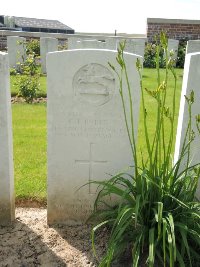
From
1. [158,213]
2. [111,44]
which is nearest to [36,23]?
[111,44]

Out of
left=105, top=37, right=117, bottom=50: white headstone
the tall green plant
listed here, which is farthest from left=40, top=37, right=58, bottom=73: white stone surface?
the tall green plant

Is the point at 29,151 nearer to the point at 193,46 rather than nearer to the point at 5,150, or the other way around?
the point at 5,150

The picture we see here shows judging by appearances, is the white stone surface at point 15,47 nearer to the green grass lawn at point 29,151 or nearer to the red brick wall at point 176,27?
the green grass lawn at point 29,151

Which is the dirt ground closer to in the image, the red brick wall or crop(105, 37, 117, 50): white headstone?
crop(105, 37, 117, 50): white headstone

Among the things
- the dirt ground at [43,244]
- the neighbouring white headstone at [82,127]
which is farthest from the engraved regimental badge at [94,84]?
the dirt ground at [43,244]

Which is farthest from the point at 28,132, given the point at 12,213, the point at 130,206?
the point at 130,206

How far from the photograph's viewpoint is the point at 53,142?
2824 millimetres

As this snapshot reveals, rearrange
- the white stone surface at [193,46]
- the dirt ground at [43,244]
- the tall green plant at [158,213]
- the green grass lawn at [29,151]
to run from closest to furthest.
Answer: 1. the tall green plant at [158,213]
2. the dirt ground at [43,244]
3. the green grass lawn at [29,151]
4. the white stone surface at [193,46]

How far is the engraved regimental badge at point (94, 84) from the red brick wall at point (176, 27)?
1240 cm

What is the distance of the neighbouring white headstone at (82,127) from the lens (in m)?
2.65

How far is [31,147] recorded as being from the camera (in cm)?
466

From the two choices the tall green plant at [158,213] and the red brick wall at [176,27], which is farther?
the red brick wall at [176,27]

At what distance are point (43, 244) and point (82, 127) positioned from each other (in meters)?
1.00

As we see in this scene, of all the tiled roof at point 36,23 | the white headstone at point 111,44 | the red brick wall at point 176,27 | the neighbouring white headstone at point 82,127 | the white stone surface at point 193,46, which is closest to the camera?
the neighbouring white headstone at point 82,127
